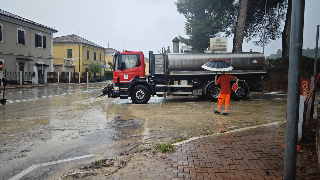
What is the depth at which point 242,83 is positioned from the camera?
14.9 m

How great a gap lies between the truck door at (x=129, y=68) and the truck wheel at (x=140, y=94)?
0.57 metres

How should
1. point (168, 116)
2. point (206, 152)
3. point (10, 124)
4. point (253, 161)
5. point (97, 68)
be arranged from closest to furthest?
point (253, 161)
point (206, 152)
point (10, 124)
point (168, 116)
point (97, 68)

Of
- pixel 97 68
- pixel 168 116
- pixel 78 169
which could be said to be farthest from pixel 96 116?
pixel 97 68

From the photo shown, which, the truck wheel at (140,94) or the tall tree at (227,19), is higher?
the tall tree at (227,19)

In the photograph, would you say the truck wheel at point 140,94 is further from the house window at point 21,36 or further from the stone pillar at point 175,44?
the house window at point 21,36

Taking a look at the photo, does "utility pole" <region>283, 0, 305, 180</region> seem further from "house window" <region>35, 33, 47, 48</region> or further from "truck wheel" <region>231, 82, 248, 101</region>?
"house window" <region>35, 33, 47, 48</region>

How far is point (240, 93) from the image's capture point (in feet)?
49.0

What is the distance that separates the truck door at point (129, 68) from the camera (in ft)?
44.4

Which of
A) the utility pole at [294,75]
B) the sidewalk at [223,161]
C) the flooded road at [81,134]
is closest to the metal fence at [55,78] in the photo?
the flooded road at [81,134]

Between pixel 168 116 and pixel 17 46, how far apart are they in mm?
28486

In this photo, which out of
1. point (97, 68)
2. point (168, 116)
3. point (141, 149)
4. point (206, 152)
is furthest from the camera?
point (97, 68)

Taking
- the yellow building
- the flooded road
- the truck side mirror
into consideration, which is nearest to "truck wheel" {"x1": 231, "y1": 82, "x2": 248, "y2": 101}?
the flooded road

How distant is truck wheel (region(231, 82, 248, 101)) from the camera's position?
48.9 ft

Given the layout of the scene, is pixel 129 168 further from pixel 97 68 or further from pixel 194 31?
pixel 97 68
